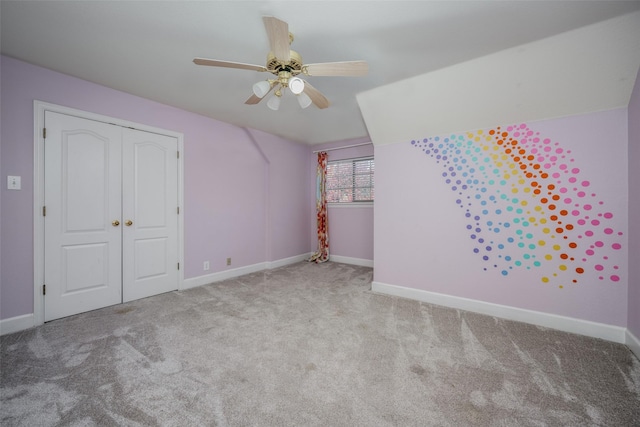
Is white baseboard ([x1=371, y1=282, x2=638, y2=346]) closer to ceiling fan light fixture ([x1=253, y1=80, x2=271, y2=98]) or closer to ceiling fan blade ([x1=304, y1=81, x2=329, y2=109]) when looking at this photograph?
ceiling fan blade ([x1=304, y1=81, x2=329, y2=109])

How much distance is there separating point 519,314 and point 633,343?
2.33ft

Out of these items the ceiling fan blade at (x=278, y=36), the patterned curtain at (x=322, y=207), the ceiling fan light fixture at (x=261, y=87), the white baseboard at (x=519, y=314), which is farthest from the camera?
the patterned curtain at (x=322, y=207)

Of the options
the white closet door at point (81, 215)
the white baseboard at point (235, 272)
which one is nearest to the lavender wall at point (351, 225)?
the white baseboard at point (235, 272)

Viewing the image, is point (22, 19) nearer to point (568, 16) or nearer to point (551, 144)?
point (568, 16)

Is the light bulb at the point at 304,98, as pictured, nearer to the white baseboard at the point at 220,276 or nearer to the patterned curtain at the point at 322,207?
the white baseboard at the point at 220,276

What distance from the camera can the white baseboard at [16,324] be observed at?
220 cm

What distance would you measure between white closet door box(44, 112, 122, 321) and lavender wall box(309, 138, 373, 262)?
351cm

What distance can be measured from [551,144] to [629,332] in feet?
5.57

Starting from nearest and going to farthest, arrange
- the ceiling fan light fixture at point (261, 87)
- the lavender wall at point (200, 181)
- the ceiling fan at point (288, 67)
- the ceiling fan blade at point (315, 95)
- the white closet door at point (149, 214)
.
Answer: the ceiling fan at point (288, 67) → the ceiling fan light fixture at point (261, 87) → the ceiling fan blade at point (315, 95) → the lavender wall at point (200, 181) → the white closet door at point (149, 214)

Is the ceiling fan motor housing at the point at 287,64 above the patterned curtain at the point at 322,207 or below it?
above

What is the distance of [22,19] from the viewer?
1.77m

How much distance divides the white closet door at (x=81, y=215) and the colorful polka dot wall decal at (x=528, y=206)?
384 cm

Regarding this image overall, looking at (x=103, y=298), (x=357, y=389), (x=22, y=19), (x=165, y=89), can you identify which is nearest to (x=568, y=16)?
(x=357, y=389)

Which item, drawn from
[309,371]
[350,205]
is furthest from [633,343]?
[350,205]
